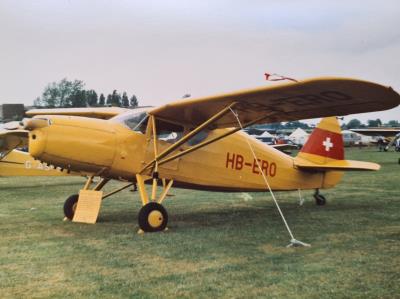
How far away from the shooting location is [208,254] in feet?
17.2

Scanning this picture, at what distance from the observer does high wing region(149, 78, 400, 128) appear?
A: 18.4ft

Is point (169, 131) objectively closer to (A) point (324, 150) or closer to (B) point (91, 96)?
(A) point (324, 150)

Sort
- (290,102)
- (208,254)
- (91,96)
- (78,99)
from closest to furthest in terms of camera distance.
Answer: (208,254) → (290,102) → (91,96) → (78,99)

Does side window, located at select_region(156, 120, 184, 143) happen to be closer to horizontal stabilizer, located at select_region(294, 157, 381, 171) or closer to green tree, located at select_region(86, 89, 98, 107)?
horizontal stabilizer, located at select_region(294, 157, 381, 171)

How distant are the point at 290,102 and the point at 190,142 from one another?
2165 mm

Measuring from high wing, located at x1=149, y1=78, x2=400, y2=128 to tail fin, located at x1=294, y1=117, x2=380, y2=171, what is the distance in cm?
233

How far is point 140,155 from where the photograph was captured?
294 inches

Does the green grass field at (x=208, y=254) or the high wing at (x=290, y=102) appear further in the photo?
the high wing at (x=290, y=102)

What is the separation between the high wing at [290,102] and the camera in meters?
5.60

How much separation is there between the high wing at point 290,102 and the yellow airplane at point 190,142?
0.01 m

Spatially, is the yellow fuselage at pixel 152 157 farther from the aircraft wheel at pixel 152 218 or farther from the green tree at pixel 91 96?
the green tree at pixel 91 96

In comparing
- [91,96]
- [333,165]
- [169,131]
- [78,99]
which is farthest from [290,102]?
[78,99]

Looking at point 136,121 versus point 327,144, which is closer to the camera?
point 136,121

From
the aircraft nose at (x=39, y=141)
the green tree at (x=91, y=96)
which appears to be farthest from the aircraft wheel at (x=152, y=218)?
the green tree at (x=91, y=96)
